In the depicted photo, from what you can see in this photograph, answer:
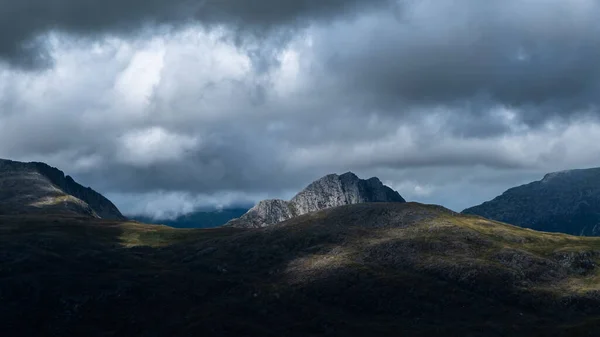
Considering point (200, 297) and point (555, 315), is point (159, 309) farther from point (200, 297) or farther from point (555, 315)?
point (555, 315)

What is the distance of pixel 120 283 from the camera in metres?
195

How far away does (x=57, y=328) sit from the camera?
16675 centimetres

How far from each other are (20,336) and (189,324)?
4379 cm

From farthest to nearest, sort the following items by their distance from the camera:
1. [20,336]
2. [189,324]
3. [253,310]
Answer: [253,310] → [189,324] → [20,336]

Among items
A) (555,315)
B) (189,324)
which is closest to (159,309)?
(189,324)

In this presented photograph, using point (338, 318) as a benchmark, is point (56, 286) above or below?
above

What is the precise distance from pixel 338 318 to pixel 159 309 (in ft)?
173

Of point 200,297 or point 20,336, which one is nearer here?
point 20,336

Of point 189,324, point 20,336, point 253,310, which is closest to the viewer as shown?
point 20,336

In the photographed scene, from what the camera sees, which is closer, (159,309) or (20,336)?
(20,336)

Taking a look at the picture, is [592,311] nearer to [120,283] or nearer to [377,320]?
[377,320]

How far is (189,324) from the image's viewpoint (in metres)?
173

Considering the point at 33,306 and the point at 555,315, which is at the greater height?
the point at 33,306

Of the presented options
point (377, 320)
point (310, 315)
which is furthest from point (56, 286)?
point (377, 320)
